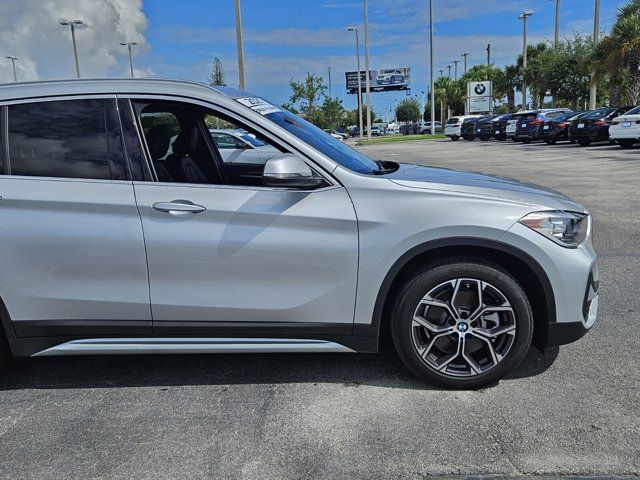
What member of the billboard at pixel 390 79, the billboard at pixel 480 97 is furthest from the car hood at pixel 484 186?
the billboard at pixel 390 79

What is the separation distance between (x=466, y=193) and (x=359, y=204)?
613 millimetres

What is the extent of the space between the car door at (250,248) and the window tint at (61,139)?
314 millimetres

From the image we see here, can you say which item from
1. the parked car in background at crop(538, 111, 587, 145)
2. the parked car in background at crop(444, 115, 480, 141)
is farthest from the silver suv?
the parked car in background at crop(444, 115, 480, 141)

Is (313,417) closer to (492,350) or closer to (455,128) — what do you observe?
(492,350)

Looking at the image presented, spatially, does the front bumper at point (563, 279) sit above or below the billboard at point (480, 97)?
below

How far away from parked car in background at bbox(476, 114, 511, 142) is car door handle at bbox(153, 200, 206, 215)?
3263 cm

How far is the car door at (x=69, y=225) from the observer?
3160 millimetres

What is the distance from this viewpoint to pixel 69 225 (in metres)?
3.16

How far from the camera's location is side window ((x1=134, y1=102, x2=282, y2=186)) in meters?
3.33

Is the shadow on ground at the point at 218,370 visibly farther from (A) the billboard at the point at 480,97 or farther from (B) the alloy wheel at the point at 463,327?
(A) the billboard at the point at 480,97

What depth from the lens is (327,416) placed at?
3.11m

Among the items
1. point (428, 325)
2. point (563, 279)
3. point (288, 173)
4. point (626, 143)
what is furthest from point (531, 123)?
point (288, 173)

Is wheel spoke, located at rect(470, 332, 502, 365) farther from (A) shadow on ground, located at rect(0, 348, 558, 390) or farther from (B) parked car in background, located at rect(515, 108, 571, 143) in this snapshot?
(B) parked car in background, located at rect(515, 108, 571, 143)

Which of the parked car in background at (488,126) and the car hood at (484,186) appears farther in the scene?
the parked car in background at (488,126)
